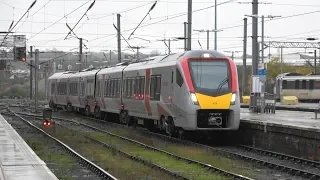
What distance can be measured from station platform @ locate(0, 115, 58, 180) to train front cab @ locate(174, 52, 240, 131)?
228 inches

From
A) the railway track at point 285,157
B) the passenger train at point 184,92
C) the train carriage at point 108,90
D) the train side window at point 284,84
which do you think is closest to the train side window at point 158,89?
the passenger train at point 184,92

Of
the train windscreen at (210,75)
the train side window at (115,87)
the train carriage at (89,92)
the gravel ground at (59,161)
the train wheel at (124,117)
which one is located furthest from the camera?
the train carriage at (89,92)

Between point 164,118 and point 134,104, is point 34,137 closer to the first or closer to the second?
point 134,104

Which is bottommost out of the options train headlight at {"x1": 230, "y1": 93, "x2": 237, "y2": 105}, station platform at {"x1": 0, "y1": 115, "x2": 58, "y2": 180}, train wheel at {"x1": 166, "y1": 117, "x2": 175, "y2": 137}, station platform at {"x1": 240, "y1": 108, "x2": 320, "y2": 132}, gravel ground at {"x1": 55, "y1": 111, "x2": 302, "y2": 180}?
gravel ground at {"x1": 55, "y1": 111, "x2": 302, "y2": 180}

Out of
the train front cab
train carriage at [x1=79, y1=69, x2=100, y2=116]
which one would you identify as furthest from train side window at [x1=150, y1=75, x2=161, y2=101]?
train carriage at [x1=79, y1=69, x2=100, y2=116]

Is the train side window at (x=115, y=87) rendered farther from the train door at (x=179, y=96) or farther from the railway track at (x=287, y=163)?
the railway track at (x=287, y=163)

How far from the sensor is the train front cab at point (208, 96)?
20078 mm

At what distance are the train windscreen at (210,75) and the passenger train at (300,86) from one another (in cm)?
3996

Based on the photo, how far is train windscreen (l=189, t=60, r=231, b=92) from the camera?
2036 centimetres

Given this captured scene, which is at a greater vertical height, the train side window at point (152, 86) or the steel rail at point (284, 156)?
the train side window at point (152, 86)

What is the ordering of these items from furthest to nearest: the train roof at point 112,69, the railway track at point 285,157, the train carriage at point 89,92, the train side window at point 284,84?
1. the train side window at point 284,84
2. the train carriage at point 89,92
3. the train roof at point 112,69
4. the railway track at point 285,157

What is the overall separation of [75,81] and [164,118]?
22.1 metres

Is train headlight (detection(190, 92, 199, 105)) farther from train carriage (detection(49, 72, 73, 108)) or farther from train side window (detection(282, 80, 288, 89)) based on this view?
train side window (detection(282, 80, 288, 89))

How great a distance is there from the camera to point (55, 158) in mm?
17766
